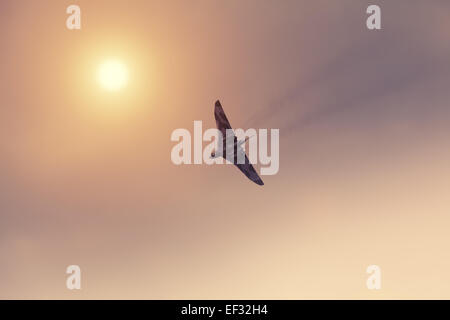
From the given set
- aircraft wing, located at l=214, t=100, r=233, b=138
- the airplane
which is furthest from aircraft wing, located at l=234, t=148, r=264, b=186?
aircraft wing, located at l=214, t=100, r=233, b=138

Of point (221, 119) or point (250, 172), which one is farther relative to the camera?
point (250, 172)

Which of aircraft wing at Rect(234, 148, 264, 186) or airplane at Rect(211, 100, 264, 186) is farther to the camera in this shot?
aircraft wing at Rect(234, 148, 264, 186)

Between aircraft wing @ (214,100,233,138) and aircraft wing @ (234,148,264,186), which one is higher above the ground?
aircraft wing @ (214,100,233,138)

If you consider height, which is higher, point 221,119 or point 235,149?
point 221,119

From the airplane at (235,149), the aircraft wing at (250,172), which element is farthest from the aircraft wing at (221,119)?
the aircraft wing at (250,172)

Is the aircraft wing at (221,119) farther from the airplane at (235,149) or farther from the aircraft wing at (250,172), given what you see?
the aircraft wing at (250,172)

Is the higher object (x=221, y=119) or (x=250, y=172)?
(x=221, y=119)

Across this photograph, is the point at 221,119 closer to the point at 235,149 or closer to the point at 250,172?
the point at 235,149

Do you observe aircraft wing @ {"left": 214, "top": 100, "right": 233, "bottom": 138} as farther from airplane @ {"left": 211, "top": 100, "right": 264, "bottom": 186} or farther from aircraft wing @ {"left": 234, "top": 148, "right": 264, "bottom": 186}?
aircraft wing @ {"left": 234, "top": 148, "right": 264, "bottom": 186}

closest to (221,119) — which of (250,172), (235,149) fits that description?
(235,149)
